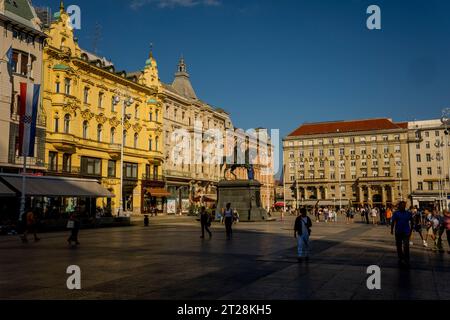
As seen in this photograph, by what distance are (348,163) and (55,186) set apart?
8945 centimetres

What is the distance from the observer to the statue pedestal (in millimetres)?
37656

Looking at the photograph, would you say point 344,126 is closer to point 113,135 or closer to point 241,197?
point 113,135

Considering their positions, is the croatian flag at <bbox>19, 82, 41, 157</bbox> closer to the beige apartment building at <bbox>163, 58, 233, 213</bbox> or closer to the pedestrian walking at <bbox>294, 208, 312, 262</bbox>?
the pedestrian walking at <bbox>294, 208, 312, 262</bbox>

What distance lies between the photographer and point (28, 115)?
27.9 meters

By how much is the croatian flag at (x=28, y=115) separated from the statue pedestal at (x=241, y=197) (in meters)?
16.6

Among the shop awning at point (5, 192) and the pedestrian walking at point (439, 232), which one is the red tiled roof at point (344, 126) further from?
the pedestrian walking at point (439, 232)

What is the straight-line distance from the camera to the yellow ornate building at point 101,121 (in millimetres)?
43500

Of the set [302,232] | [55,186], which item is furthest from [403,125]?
[302,232]

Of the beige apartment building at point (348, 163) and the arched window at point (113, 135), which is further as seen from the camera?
the beige apartment building at point (348, 163)

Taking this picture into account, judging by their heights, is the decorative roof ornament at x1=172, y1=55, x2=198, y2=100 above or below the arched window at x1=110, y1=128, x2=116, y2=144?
above

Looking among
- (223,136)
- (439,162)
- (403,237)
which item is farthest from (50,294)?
(439,162)

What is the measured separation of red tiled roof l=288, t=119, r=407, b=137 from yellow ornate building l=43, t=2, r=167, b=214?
6330 centimetres

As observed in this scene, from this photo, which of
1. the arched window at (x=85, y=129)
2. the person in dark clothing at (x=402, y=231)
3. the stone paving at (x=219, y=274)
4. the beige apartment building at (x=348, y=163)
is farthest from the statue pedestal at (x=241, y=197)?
the beige apartment building at (x=348, y=163)

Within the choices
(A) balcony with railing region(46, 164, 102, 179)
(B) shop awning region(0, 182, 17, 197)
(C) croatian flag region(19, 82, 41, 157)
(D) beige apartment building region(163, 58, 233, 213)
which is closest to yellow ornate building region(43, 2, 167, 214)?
(A) balcony with railing region(46, 164, 102, 179)
